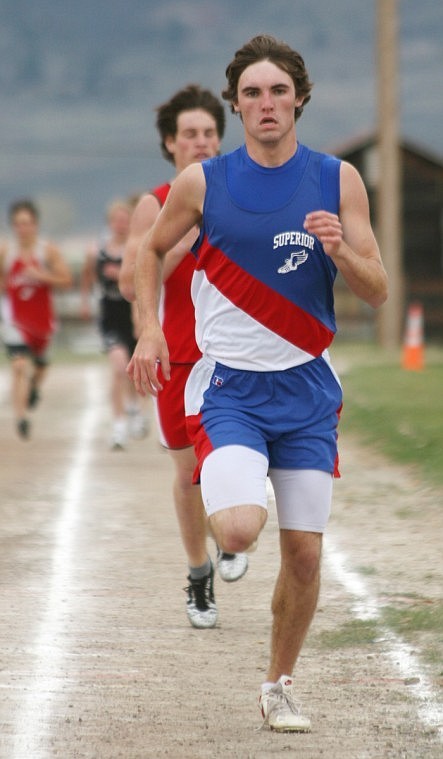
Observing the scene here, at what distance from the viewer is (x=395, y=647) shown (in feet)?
22.2

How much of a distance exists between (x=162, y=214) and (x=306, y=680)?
182 cm

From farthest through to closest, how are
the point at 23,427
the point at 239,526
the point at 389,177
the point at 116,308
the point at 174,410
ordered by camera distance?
the point at 389,177 → the point at 116,308 → the point at 23,427 → the point at 174,410 → the point at 239,526

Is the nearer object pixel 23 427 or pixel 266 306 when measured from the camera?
pixel 266 306

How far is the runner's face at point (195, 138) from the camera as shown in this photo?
→ 759 cm

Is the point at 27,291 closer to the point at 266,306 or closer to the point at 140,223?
the point at 140,223

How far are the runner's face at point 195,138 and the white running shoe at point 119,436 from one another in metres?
6.94

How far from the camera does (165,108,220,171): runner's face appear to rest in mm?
7594

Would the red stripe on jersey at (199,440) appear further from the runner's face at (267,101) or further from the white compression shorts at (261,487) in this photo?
the runner's face at (267,101)

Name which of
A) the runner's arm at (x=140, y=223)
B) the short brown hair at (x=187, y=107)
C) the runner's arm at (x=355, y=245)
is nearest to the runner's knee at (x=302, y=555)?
the runner's arm at (x=355, y=245)

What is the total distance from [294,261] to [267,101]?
533 millimetres

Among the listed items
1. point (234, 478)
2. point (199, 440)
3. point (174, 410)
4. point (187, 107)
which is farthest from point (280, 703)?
point (187, 107)

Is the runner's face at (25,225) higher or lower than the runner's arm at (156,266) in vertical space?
lower

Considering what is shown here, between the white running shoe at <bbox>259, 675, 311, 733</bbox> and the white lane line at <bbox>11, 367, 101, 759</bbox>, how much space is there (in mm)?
721

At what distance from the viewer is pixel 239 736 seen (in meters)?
5.55
